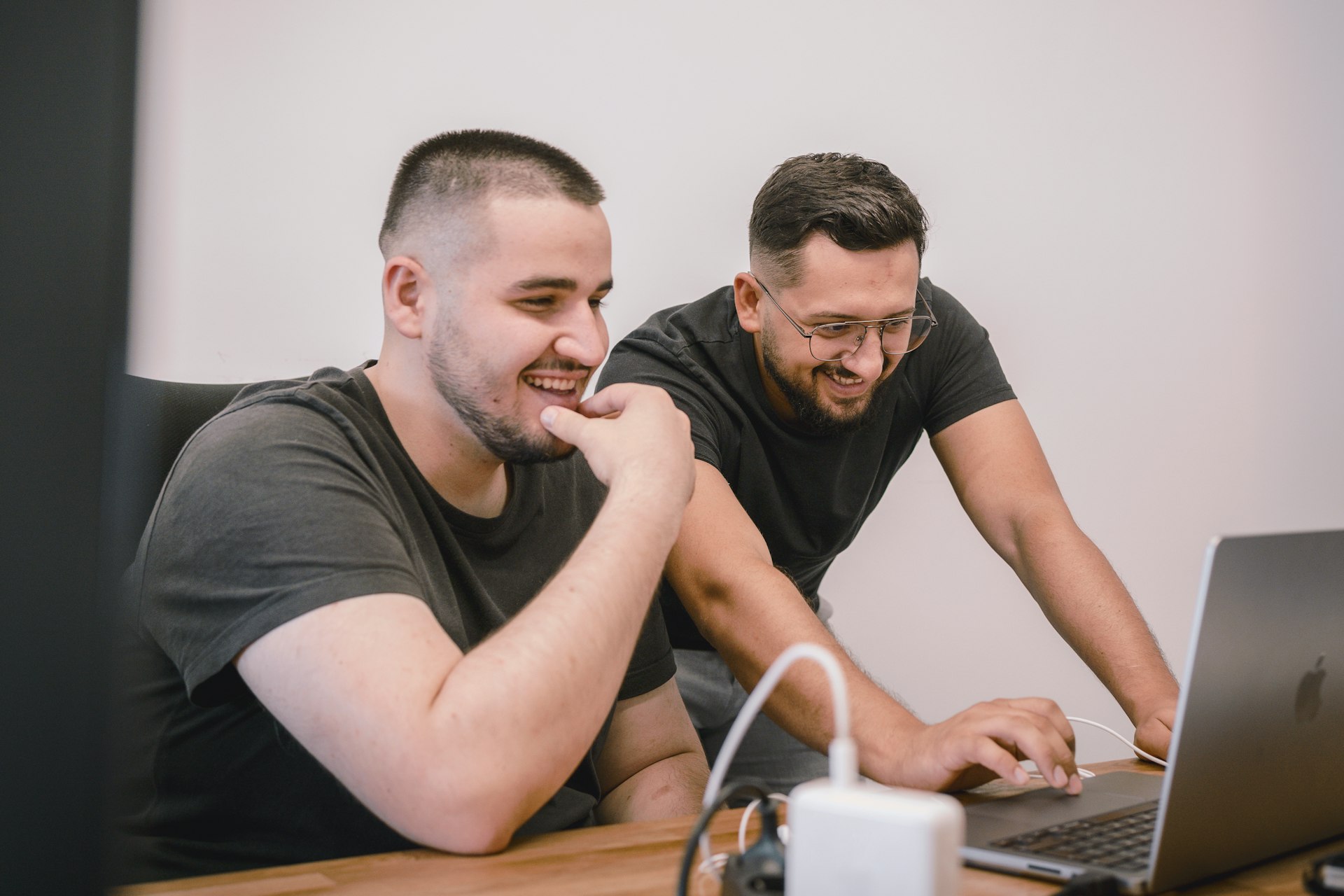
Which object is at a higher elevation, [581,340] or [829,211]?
[829,211]

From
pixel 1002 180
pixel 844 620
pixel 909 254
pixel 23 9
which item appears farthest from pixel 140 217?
pixel 1002 180

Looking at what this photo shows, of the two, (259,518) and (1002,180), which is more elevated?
(1002,180)

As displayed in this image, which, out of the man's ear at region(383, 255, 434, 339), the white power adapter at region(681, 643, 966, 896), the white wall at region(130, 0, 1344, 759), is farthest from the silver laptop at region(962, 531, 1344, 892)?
the white wall at region(130, 0, 1344, 759)

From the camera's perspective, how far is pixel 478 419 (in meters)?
1.22

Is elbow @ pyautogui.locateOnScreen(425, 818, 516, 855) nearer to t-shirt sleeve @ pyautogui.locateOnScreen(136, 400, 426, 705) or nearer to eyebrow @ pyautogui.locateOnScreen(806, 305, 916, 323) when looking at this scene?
t-shirt sleeve @ pyautogui.locateOnScreen(136, 400, 426, 705)

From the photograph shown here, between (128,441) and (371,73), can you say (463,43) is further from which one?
(128,441)

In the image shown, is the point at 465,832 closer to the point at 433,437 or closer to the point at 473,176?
the point at 433,437

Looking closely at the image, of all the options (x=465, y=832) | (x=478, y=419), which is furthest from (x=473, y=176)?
(x=465, y=832)

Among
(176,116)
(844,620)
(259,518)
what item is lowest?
(844,620)

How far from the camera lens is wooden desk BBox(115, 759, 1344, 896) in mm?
757

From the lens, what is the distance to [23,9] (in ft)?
1.11

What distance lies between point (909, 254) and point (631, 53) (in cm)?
98

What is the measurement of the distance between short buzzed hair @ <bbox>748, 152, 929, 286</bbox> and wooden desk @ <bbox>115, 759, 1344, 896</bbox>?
100 cm

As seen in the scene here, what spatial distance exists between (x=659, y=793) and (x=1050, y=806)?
50cm
